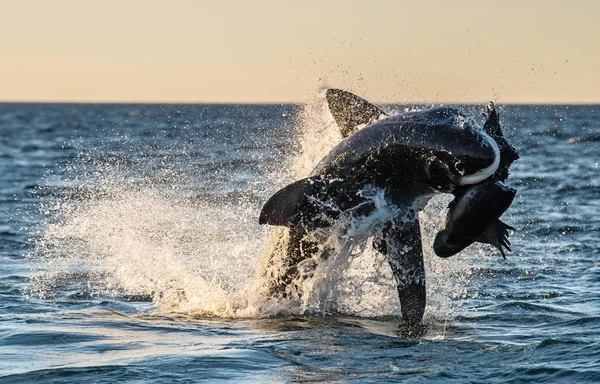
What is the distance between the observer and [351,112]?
11.3m

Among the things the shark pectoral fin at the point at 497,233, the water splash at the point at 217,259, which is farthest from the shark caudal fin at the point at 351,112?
the shark pectoral fin at the point at 497,233

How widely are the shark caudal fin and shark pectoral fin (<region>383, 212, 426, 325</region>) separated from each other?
1.27 meters

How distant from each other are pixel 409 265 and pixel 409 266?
0.04ft

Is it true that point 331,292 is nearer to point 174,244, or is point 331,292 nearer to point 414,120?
point 414,120

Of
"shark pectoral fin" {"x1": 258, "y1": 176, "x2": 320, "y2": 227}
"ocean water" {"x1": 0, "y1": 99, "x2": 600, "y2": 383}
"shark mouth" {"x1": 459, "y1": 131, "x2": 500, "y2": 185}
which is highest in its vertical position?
"shark mouth" {"x1": 459, "y1": 131, "x2": 500, "y2": 185}

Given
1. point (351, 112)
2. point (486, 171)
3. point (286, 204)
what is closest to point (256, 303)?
point (286, 204)

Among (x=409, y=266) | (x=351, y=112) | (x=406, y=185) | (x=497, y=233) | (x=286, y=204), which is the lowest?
(x=409, y=266)

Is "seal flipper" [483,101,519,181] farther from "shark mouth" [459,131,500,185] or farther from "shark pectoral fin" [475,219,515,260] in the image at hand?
"shark pectoral fin" [475,219,515,260]

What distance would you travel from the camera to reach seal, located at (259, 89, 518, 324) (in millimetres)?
9234

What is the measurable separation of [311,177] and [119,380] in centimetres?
314

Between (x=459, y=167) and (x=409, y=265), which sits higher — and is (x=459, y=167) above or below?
above

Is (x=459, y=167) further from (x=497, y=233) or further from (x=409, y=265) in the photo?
(x=409, y=265)

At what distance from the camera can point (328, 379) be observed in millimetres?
8508

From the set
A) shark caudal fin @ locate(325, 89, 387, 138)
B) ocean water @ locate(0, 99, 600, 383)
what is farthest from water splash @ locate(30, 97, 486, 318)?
shark caudal fin @ locate(325, 89, 387, 138)
